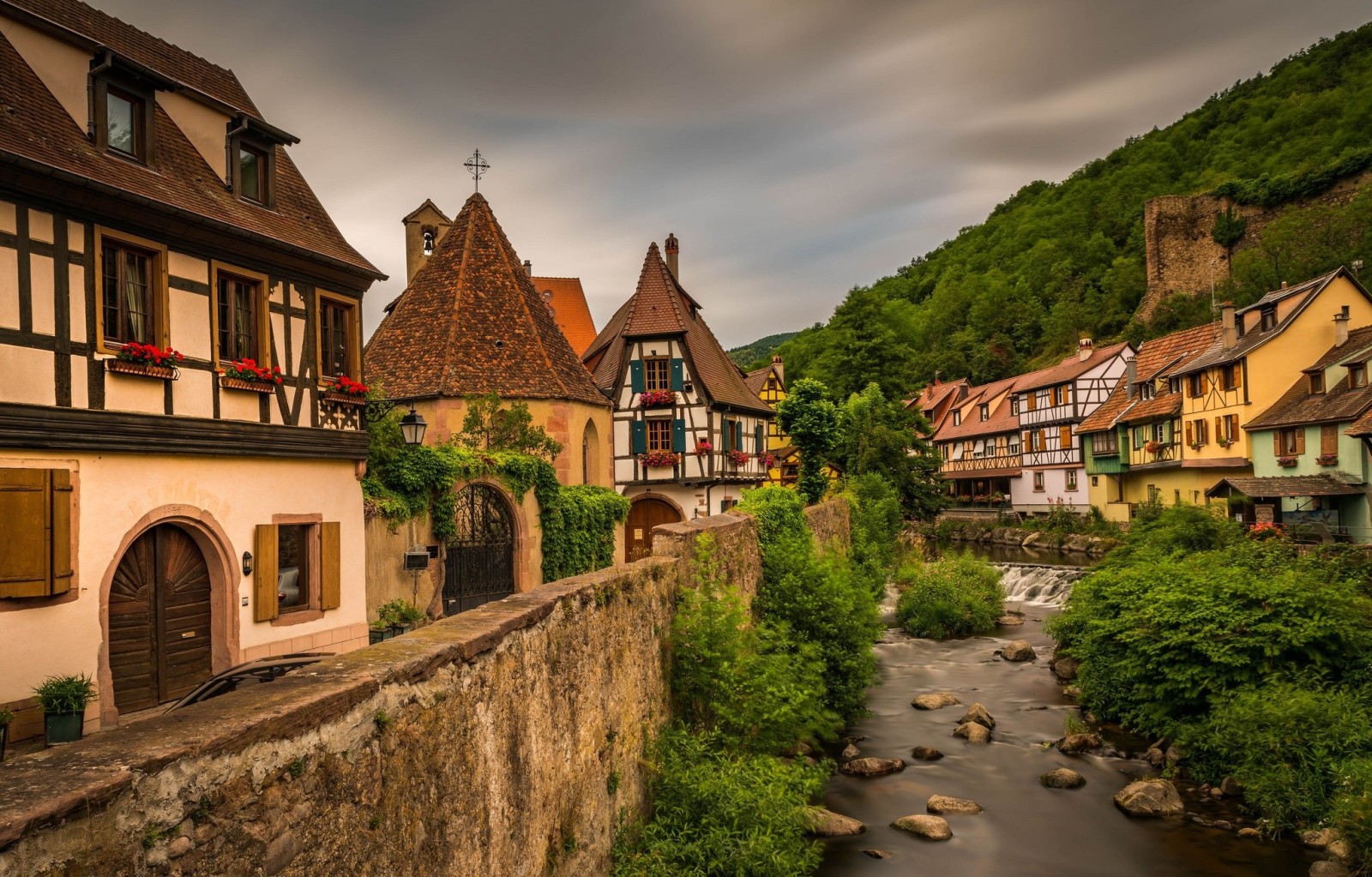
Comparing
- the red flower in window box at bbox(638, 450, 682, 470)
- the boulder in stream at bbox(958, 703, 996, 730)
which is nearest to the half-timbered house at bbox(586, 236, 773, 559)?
the red flower in window box at bbox(638, 450, 682, 470)

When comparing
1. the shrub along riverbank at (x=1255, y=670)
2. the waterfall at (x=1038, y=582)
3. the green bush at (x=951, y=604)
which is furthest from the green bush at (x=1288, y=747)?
the waterfall at (x=1038, y=582)

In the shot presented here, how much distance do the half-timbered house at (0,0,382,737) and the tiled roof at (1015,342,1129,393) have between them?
44.5 meters

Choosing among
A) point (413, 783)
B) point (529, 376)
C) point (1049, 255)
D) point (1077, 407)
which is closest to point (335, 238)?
point (529, 376)

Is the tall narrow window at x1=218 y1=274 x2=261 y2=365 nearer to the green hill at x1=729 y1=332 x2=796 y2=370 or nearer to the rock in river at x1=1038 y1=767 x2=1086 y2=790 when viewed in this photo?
the rock in river at x1=1038 y1=767 x2=1086 y2=790

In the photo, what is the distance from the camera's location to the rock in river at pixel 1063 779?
45.9 feet

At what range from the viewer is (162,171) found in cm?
1185

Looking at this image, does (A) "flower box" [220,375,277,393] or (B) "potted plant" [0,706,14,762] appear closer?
(B) "potted plant" [0,706,14,762]

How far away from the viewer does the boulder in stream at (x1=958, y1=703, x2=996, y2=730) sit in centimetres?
1695

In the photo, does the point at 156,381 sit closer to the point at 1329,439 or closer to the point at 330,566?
the point at 330,566

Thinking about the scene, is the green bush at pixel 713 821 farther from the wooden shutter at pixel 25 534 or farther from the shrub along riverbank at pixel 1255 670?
the shrub along riverbank at pixel 1255 670

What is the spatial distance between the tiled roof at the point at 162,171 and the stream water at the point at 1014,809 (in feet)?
35.8

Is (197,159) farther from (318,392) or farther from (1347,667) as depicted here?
(1347,667)

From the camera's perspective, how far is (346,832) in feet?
12.1

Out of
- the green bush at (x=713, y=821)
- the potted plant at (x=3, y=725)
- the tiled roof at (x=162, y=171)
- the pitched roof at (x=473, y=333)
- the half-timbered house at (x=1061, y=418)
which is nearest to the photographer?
the potted plant at (x=3, y=725)
